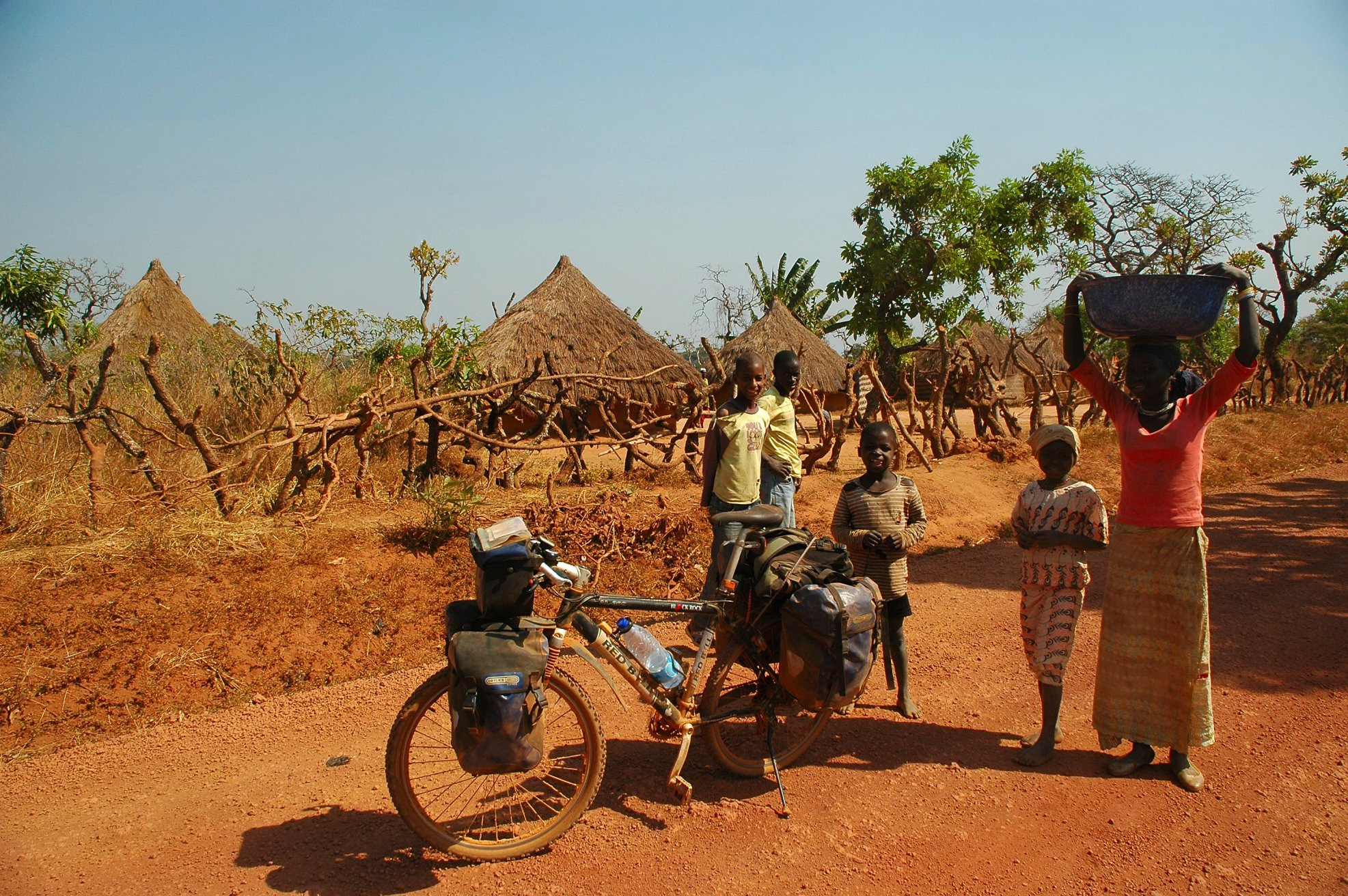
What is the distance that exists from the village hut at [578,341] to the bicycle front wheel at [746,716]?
10.7 meters

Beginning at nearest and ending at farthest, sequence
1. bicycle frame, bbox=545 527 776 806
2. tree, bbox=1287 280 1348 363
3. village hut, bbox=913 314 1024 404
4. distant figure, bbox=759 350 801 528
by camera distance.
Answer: bicycle frame, bbox=545 527 776 806, distant figure, bbox=759 350 801 528, village hut, bbox=913 314 1024 404, tree, bbox=1287 280 1348 363

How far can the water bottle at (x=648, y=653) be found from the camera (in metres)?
3.20

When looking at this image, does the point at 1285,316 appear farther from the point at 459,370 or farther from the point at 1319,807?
the point at 1319,807

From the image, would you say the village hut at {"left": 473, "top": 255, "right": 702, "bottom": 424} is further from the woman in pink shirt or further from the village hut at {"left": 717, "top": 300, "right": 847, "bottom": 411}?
the woman in pink shirt

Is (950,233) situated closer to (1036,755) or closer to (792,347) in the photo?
(792,347)

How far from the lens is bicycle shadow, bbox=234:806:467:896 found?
2.83 m

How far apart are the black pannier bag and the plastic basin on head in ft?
7.97

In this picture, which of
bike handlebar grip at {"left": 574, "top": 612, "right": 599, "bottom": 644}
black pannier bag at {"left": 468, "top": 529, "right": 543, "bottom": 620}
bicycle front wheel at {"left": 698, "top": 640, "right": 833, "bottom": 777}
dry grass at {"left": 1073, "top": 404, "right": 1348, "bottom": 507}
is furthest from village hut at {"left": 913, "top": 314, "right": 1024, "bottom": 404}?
black pannier bag at {"left": 468, "top": 529, "right": 543, "bottom": 620}

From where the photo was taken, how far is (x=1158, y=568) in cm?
357

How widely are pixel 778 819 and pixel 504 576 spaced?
144 cm

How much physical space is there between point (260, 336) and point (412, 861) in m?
9.50

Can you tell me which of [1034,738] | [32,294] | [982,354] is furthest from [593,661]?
[982,354]

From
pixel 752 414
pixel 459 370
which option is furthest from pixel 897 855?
pixel 459 370

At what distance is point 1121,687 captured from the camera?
3662 millimetres
